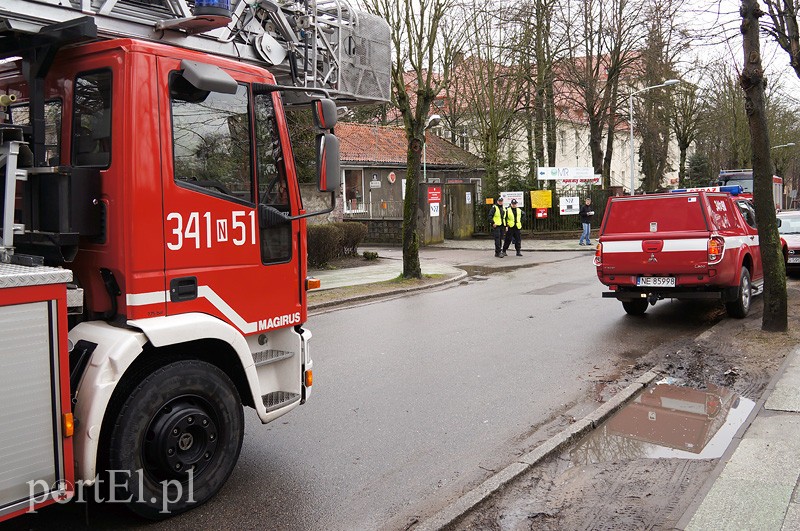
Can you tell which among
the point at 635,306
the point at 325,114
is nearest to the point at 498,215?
the point at 635,306

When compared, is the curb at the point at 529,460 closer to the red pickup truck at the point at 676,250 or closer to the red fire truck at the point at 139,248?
the red fire truck at the point at 139,248

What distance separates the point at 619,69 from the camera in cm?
3344

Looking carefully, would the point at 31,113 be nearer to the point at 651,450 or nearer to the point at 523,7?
the point at 651,450

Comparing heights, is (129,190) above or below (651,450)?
above

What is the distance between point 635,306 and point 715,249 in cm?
191

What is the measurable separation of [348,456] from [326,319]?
257 inches

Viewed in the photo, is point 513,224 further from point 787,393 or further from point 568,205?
point 787,393

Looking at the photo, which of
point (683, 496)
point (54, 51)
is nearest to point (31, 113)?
point (54, 51)

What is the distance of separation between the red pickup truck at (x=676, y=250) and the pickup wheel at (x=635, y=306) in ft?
0.78

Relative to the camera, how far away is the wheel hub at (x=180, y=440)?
A: 383 centimetres

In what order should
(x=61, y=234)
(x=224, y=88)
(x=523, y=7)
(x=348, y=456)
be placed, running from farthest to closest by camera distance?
(x=523, y=7) → (x=348, y=456) → (x=224, y=88) → (x=61, y=234)

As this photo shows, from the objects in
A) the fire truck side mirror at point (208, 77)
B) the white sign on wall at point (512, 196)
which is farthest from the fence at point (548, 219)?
the fire truck side mirror at point (208, 77)

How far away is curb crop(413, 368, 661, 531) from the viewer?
4.00 m

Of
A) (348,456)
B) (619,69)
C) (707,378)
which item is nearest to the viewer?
(348,456)
